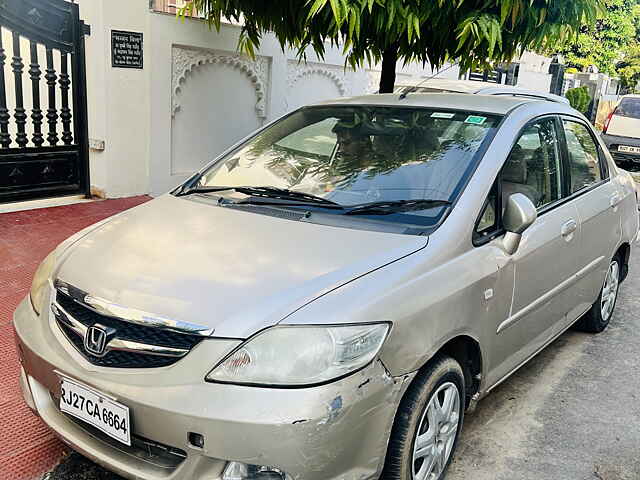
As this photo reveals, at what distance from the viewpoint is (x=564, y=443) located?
128 inches

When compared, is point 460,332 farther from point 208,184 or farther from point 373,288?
point 208,184

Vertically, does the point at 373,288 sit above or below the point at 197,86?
below

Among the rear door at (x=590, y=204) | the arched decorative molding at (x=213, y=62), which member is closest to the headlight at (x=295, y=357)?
the rear door at (x=590, y=204)

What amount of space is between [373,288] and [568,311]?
2.08m

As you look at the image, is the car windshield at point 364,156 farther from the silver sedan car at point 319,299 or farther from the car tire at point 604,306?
the car tire at point 604,306

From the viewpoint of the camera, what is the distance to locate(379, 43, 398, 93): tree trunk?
5.99 m

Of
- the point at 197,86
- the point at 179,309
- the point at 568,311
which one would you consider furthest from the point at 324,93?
the point at 179,309

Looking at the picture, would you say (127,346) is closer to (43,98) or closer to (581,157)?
(581,157)

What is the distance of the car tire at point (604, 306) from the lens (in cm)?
460

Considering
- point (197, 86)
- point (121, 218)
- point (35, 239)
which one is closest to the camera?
point (121, 218)

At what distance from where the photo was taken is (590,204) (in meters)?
3.98

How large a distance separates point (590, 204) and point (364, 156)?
64.1 inches

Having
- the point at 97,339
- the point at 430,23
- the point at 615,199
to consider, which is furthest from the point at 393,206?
the point at 430,23

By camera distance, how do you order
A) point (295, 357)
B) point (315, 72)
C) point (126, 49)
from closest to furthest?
point (295, 357), point (126, 49), point (315, 72)
